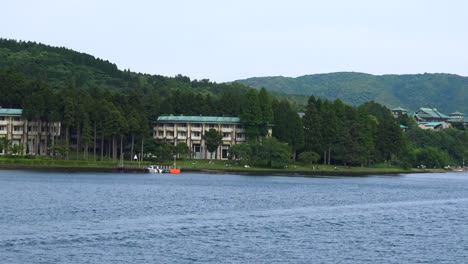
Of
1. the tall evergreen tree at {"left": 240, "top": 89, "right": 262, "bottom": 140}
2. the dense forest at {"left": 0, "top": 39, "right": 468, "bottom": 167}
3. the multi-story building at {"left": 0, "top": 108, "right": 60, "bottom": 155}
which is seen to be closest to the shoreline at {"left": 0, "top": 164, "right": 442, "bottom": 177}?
the dense forest at {"left": 0, "top": 39, "right": 468, "bottom": 167}

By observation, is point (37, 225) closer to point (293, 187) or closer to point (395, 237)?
point (395, 237)

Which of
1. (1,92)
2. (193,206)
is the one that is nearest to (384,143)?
(1,92)

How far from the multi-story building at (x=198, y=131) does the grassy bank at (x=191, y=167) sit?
8031 millimetres

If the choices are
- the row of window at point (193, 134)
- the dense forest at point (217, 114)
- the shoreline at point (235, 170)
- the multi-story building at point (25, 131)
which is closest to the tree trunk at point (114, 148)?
the dense forest at point (217, 114)

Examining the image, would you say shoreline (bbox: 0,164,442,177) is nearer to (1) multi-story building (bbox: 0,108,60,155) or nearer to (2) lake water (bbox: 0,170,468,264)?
(1) multi-story building (bbox: 0,108,60,155)

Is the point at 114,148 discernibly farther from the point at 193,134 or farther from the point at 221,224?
the point at 221,224

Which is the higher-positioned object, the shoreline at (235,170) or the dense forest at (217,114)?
the dense forest at (217,114)

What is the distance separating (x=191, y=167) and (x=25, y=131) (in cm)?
2962

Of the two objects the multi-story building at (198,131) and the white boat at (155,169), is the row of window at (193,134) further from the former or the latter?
the white boat at (155,169)

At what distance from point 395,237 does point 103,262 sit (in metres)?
21.5

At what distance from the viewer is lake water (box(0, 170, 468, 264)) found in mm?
42969

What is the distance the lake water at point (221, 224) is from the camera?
141 ft

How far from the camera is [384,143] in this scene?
6029 inches

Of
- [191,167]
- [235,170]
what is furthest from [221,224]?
[191,167]
